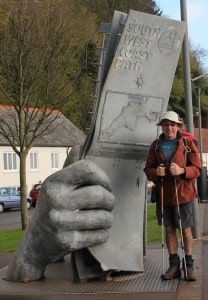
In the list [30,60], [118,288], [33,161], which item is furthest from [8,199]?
[118,288]

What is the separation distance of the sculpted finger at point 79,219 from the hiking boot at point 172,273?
41.0 inches

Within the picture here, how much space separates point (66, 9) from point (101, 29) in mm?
10312

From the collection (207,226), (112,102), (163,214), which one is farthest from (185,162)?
(207,226)

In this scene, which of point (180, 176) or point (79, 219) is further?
point (180, 176)

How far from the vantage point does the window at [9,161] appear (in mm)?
40406

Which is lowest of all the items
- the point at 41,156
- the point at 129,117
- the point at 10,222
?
the point at 10,222

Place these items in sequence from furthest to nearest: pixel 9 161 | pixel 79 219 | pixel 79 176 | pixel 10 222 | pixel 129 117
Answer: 1. pixel 9 161
2. pixel 10 222
3. pixel 129 117
4. pixel 79 176
5. pixel 79 219

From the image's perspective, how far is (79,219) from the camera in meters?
6.45

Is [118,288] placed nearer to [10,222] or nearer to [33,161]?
[10,222]

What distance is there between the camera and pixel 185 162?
688 cm

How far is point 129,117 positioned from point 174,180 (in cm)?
98

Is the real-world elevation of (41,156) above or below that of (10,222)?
above

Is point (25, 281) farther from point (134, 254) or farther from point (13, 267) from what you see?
point (134, 254)

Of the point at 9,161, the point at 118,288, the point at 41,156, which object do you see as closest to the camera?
the point at 118,288
